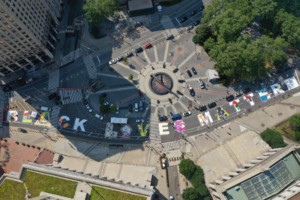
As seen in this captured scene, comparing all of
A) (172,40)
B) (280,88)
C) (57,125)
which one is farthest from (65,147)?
(280,88)

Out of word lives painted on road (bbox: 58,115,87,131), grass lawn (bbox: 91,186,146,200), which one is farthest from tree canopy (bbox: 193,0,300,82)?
grass lawn (bbox: 91,186,146,200)

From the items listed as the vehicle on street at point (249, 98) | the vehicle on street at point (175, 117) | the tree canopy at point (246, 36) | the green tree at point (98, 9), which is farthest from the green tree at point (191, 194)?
the green tree at point (98, 9)

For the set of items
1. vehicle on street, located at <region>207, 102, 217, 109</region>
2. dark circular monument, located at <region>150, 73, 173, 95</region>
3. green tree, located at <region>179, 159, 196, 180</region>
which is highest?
dark circular monument, located at <region>150, 73, 173, 95</region>

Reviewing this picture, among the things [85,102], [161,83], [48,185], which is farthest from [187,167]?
[85,102]

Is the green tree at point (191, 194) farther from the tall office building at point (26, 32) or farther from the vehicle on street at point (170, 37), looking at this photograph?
the tall office building at point (26, 32)

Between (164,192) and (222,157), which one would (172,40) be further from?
(164,192)

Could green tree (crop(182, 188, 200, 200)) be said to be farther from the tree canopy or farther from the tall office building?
the tall office building

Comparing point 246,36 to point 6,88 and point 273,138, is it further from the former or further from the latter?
point 6,88
